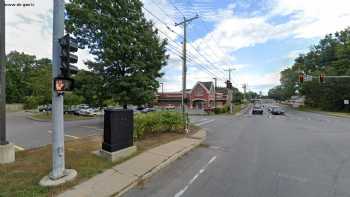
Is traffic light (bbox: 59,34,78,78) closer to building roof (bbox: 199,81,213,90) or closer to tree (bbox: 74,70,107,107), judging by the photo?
tree (bbox: 74,70,107,107)

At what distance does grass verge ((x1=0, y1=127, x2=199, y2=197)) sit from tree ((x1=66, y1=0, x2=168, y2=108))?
7.87 meters

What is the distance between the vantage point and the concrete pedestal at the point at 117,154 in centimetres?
766

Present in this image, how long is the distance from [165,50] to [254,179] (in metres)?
14.1

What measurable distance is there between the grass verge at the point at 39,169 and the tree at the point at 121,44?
787 cm

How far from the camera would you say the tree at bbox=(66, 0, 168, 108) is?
16719mm

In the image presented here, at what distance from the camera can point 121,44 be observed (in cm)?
1656

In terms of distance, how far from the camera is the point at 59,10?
6.14m

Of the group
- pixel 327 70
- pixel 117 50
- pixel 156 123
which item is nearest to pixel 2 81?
pixel 156 123

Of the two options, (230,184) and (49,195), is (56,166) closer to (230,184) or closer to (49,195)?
(49,195)

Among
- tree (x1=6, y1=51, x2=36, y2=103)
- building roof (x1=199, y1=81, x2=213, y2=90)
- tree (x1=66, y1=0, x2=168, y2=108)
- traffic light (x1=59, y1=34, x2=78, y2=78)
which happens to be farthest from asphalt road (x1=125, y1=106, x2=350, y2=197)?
tree (x1=6, y1=51, x2=36, y2=103)

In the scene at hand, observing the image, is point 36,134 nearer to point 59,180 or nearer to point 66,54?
point 59,180

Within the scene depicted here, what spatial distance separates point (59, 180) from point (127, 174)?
167cm

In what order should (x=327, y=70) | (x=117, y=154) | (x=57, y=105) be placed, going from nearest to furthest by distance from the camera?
(x=57, y=105), (x=117, y=154), (x=327, y=70)

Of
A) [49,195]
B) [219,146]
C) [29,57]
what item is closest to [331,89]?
[219,146]
